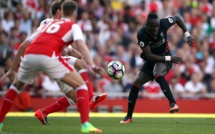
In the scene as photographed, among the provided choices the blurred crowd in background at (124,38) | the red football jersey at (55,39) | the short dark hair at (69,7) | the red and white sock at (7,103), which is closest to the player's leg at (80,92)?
the red football jersey at (55,39)

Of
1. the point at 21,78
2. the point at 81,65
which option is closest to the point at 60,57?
the point at 21,78

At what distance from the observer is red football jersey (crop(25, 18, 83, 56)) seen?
10.9 meters

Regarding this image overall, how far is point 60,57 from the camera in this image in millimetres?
11062

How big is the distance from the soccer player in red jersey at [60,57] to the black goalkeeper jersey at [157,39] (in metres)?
3.29

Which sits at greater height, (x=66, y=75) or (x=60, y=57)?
(x=60, y=57)

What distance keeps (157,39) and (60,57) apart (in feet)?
12.5

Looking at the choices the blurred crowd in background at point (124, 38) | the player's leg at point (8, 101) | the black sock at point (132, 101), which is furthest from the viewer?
the blurred crowd in background at point (124, 38)

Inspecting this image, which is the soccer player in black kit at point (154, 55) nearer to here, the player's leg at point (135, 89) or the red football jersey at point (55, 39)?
the player's leg at point (135, 89)

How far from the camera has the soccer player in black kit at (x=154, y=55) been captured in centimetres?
1404

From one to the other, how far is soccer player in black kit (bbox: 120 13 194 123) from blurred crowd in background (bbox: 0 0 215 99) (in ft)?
19.5

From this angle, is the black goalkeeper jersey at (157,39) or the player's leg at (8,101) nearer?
the player's leg at (8,101)

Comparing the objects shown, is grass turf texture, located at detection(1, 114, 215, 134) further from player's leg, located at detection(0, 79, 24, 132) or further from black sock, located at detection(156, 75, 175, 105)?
black sock, located at detection(156, 75, 175, 105)

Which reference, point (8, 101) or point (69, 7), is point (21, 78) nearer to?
point (8, 101)

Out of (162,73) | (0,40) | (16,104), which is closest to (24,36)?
(0,40)
